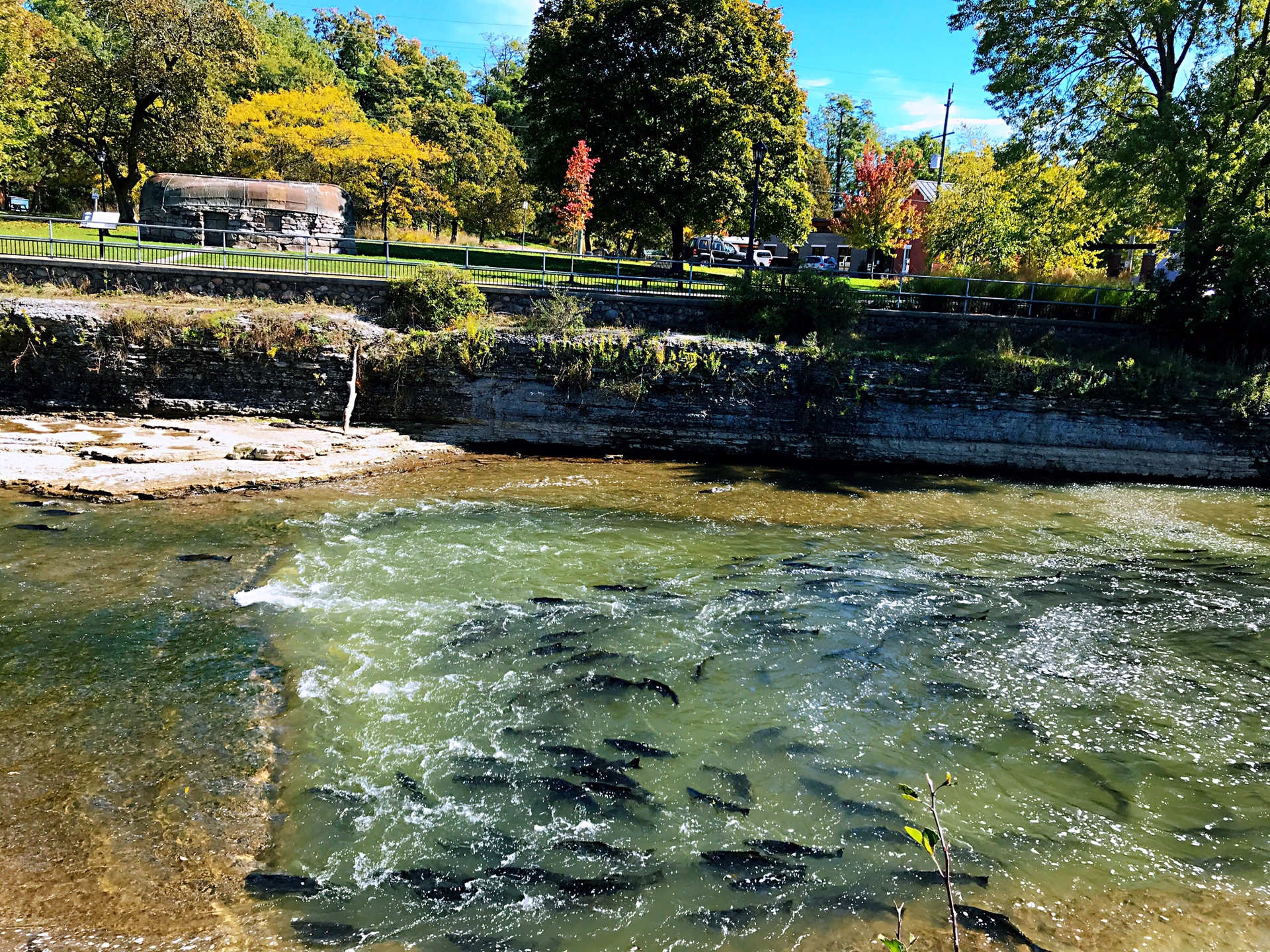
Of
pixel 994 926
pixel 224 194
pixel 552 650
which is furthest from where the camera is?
pixel 224 194

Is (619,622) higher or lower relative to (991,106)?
lower

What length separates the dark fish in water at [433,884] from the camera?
18.5 feet

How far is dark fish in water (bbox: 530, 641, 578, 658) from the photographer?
8883 millimetres

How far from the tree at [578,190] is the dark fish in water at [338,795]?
20.1 meters

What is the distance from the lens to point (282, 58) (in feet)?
157

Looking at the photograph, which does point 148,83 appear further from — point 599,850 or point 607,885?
point 607,885

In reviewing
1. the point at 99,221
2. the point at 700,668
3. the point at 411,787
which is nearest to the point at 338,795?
the point at 411,787

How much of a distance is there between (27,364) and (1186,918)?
23.1m

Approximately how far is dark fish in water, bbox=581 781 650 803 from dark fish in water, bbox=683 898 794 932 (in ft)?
3.93

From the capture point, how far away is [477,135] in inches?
1662

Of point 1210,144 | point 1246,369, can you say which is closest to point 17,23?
point 1210,144

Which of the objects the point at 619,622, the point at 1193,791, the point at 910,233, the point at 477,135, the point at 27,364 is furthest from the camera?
the point at 477,135

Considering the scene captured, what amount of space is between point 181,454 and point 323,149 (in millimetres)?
17594

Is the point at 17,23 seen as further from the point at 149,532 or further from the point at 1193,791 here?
the point at 1193,791
